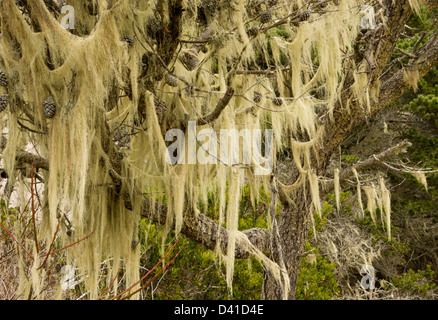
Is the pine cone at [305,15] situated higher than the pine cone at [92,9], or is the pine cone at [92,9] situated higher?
the pine cone at [305,15]

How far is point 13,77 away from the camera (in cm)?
159

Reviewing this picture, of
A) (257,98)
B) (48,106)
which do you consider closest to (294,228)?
(257,98)

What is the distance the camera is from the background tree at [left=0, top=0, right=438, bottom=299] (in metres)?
1.56

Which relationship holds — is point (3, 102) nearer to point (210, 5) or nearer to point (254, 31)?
point (210, 5)

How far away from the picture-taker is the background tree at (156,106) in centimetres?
156

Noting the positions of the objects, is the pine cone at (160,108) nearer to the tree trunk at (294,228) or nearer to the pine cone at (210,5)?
the pine cone at (210,5)

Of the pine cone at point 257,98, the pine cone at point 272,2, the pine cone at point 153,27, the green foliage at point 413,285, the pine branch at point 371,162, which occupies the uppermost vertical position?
the pine cone at point 272,2

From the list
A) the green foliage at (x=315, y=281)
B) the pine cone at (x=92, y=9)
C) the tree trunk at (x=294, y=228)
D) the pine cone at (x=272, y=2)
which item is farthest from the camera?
the green foliage at (x=315, y=281)

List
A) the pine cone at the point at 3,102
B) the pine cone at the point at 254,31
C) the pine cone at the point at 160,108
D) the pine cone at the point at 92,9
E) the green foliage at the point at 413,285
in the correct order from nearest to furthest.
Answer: the pine cone at the point at 3,102 < the pine cone at the point at 92,9 < the pine cone at the point at 160,108 < the pine cone at the point at 254,31 < the green foliage at the point at 413,285

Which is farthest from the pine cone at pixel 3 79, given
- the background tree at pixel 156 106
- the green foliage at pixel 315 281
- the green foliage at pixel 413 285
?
→ the green foliage at pixel 413 285

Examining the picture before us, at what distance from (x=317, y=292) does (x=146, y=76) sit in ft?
A: 11.6

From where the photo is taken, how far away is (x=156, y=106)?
1998 millimetres

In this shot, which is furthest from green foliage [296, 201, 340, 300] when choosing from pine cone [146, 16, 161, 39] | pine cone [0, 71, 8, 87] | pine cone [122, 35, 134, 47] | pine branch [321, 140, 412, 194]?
pine cone [0, 71, 8, 87]
